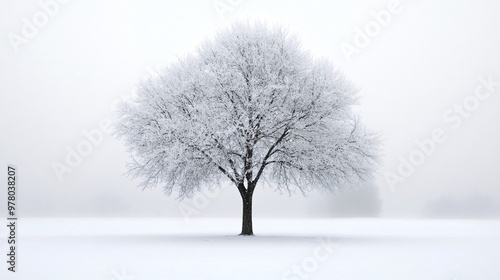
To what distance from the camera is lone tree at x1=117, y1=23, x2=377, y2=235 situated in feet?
98.7

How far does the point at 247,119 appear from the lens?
30.1 meters

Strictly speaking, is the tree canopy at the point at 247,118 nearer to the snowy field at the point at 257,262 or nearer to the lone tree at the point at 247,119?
the lone tree at the point at 247,119

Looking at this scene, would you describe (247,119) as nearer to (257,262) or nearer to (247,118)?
(247,118)

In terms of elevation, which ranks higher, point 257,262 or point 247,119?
point 247,119

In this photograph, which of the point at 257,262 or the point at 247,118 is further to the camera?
the point at 247,118

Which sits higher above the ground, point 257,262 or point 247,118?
point 247,118

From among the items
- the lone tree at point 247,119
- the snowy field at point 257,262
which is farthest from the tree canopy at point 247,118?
the snowy field at point 257,262

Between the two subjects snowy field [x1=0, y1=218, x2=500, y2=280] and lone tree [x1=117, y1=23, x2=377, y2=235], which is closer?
snowy field [x1=0, y1=218, x2=500, y2=280]

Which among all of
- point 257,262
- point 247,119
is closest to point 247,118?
point 247,119

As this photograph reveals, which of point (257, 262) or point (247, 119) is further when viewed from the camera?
point (247, 119)

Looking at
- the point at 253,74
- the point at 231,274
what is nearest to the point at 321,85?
the point at 253,74

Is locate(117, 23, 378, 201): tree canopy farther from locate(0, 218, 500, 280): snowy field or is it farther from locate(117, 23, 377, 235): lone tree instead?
locate(0, 218, 500, 280): snowy field

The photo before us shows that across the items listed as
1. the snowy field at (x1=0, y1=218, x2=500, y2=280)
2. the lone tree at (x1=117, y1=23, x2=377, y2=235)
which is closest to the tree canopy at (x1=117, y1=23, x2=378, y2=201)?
the lone tree at (x1=117, y1=23, x2=377, y2=235)

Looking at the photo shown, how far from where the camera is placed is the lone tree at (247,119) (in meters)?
30.1
